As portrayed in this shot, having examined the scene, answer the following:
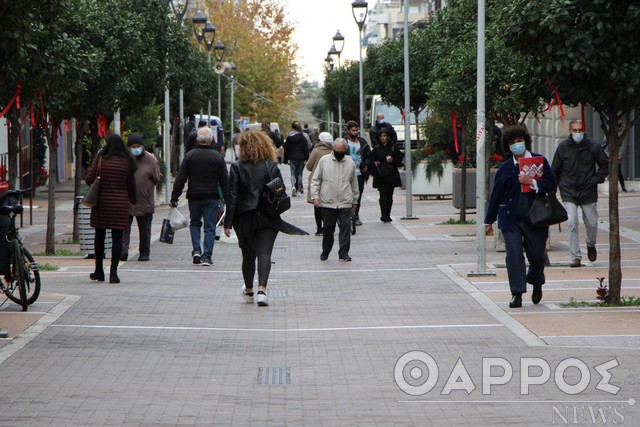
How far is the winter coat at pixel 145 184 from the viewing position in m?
18.1

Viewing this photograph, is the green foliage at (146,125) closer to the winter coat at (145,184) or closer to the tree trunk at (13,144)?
the tree trunk at (13,144)

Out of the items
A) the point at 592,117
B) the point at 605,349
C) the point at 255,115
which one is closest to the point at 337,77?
the point at 255,115

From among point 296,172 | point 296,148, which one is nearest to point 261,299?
point 296,148

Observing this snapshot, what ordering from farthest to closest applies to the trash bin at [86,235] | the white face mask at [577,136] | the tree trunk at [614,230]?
the trash bin at [86,235], the white face mask at [577,136], the tree trunk at [614,230]

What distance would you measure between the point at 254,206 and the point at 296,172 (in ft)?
75.2

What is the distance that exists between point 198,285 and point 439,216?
1233 centimetres

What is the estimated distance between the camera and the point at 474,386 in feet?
28.2

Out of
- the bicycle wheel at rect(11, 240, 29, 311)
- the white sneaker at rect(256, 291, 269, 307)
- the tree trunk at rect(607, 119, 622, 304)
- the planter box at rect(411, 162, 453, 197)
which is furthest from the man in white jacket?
the planter box at rect(411, 162, 453, 197)

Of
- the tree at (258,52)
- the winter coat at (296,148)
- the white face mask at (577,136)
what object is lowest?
the white face mask at (577,136)

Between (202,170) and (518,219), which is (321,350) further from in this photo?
(202,170)

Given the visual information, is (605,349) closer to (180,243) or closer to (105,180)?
(105,180)

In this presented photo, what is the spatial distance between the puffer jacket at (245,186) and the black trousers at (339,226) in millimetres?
4872

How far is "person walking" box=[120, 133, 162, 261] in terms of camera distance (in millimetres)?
18109

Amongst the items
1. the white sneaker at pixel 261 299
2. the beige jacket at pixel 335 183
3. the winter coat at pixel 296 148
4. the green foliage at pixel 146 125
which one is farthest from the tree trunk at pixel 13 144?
the winter coat at pixel 296 148
